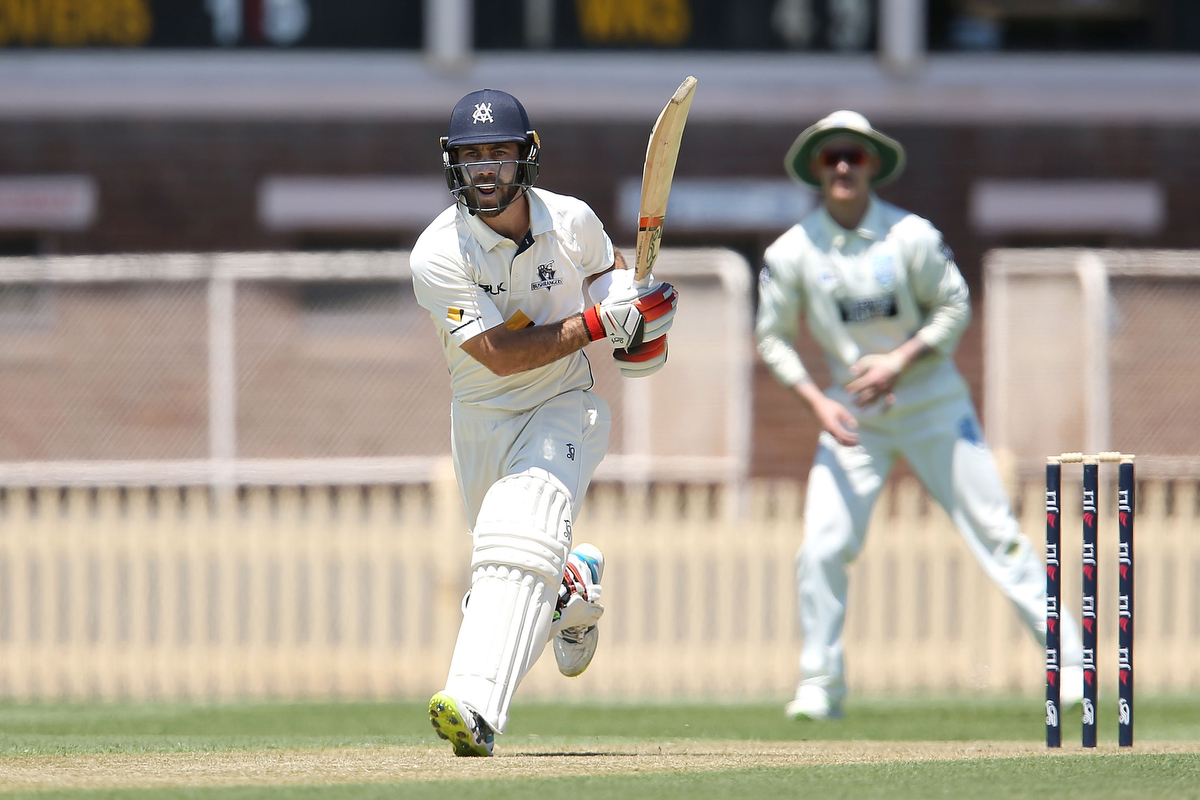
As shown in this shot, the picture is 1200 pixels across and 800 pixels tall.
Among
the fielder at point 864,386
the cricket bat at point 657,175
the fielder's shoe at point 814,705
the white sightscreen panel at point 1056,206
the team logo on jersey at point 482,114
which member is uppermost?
the white sightscreen panel at point 1056,206

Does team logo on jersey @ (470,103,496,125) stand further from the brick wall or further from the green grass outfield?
the brick wall

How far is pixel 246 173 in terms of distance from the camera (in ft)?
44.6

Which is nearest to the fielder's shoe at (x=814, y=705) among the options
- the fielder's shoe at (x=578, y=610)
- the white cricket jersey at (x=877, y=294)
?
the white cricket jersey at (x=877, y=294)

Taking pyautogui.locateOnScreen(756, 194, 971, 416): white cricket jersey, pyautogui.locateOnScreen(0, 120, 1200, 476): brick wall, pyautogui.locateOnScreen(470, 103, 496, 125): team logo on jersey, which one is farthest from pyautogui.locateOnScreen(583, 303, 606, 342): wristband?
pyautogui.locateOnScreen(0, 120, 1200, 476): brick wall

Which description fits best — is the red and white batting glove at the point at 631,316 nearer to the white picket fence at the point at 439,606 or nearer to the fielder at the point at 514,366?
the fielder at the point at 514,366

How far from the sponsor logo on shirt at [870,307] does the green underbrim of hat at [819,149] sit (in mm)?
580

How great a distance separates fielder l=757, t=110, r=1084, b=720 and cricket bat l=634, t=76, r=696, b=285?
1.48 m

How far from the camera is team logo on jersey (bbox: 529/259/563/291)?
187 inches

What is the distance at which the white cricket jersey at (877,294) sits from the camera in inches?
243

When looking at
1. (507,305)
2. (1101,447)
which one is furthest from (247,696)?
(1101,447)

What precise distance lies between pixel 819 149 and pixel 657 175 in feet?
5.66

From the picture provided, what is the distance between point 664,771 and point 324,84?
10298 millimetres

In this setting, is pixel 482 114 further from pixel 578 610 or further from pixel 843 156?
pixel 843 156

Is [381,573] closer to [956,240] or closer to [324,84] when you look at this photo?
[324,84]
